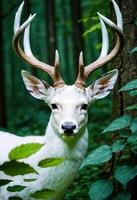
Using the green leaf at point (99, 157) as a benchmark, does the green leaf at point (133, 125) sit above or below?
above

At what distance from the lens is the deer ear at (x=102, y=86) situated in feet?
16.7

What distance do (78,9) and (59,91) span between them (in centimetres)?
978

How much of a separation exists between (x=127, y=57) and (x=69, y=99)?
4.32ft

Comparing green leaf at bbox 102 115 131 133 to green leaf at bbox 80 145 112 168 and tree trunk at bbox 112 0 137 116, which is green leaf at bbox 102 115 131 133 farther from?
tree trunk at bbox 112 0 137 116

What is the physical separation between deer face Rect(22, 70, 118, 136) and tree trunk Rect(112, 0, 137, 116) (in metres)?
0.64

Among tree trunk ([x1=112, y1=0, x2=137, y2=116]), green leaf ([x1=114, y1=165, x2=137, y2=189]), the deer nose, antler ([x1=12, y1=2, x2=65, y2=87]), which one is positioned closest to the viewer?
the deer nose

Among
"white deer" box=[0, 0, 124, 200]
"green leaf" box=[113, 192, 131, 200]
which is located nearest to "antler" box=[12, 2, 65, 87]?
"white deer" box=[0, 0, 124, 200]

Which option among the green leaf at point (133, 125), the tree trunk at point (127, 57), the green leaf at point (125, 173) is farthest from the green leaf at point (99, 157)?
the tree trunk at point (127, 57)

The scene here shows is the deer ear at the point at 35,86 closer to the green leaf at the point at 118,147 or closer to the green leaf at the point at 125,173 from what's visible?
the green leaf at the point at 118,147

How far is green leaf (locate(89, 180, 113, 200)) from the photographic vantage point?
15.0 feet

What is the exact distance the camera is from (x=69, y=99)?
4.71m

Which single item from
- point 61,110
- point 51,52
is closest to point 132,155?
point 61,110

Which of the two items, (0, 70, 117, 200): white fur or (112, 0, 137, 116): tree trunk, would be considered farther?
(112, 0, 137, 116): tree trunk

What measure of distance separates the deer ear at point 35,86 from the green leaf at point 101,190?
1.04 m
